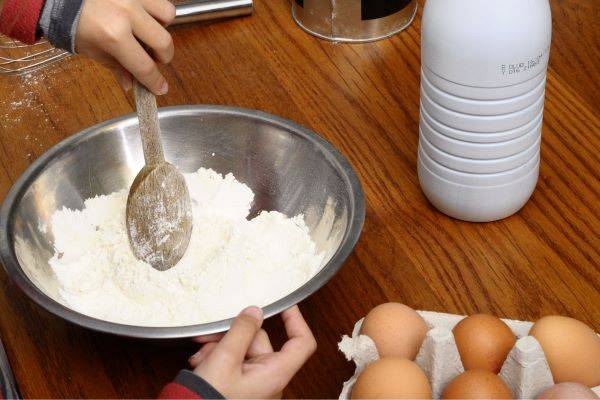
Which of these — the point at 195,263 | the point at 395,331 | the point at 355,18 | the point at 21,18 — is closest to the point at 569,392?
the point at 395,331

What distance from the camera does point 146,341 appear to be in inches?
31.6

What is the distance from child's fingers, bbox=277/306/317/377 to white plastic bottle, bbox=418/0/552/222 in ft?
1.01

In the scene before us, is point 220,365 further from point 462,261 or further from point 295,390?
point 462,261

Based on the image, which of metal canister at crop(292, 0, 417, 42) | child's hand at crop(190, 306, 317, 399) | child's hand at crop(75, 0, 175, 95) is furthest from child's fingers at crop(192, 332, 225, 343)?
metal canister at crop(292, 0, 417, 42)

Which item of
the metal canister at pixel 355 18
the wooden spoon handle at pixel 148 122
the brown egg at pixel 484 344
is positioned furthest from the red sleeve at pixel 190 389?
the metal canister at pixel 355 18

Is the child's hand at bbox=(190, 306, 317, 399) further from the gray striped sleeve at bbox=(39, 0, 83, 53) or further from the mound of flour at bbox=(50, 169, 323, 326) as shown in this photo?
the gray striped sleeve at bbox=(39, 0, 83, 53)

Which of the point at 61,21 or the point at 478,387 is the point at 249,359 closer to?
the point at 478,387

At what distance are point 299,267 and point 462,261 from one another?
20cm

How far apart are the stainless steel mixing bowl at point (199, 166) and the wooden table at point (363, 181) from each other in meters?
0.07

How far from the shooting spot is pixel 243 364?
0.78 meters

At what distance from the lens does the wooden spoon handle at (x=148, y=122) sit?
0.96 metres

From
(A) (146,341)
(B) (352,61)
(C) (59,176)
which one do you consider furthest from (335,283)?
(B) (352,61)

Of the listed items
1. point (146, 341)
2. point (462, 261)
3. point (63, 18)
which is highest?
point (63, 18)

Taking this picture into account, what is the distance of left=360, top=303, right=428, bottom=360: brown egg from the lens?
79 centimetres
